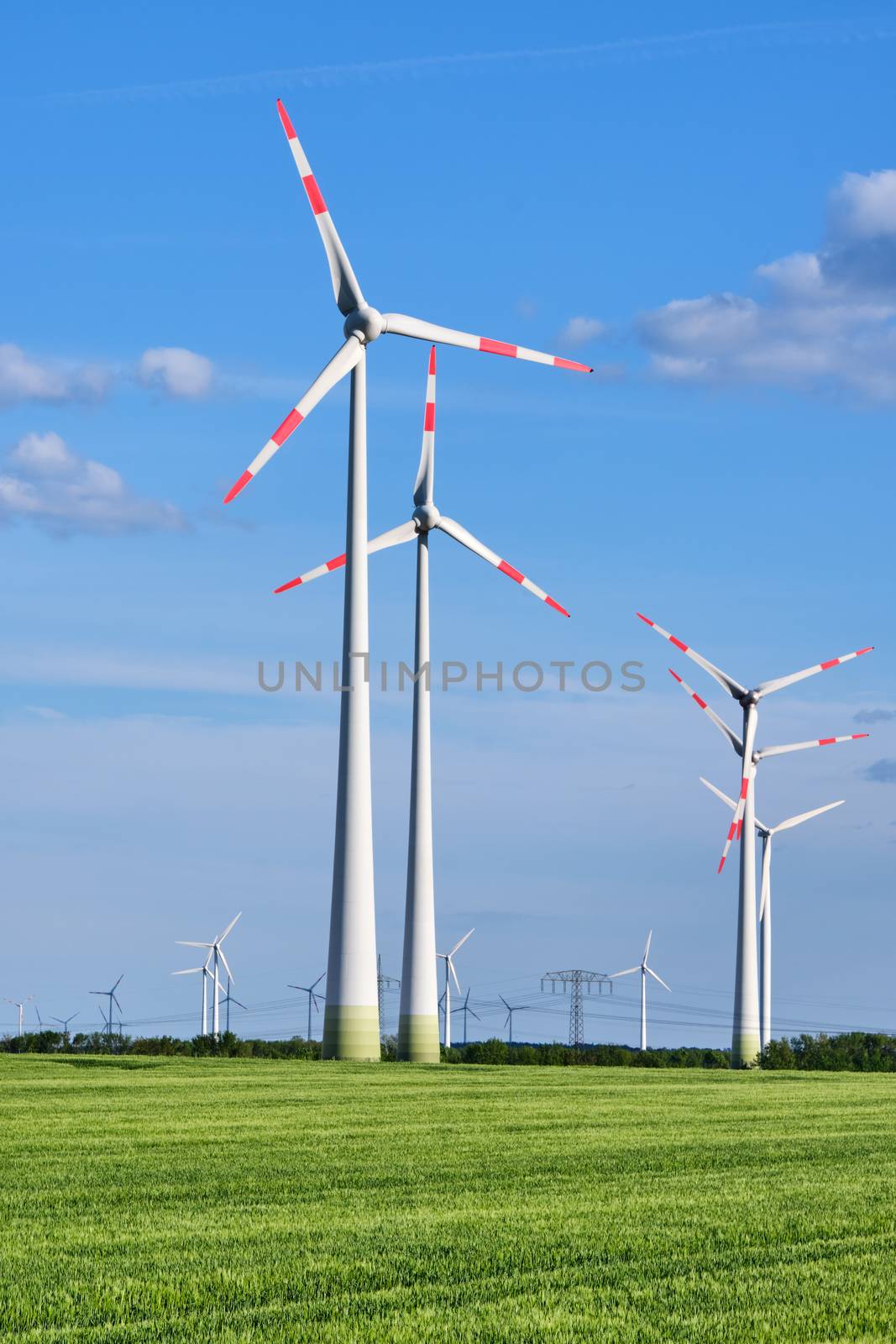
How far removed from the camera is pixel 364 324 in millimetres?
60094

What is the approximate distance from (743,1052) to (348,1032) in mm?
41024

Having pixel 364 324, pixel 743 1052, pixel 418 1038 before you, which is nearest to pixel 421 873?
pixel 418 1038

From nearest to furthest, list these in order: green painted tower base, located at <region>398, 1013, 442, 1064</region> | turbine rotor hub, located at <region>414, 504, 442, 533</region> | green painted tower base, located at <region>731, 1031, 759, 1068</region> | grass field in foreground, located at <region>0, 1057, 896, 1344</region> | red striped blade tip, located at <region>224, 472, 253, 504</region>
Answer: grass field in foreground, located at <region>0, 1057, 896, 1344</region>
red striped blade tip, located at <region>224, 472, 253, 504</region>
green painted tower base, located at <region>398, 1013, 442, 1064</region>
turbine rotor hub, located at <region>414, 504, 442, 533</region>
green painted tower base, located at <region>731, 1031, 759, 1068</region>

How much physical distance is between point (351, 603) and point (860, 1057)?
60.7m

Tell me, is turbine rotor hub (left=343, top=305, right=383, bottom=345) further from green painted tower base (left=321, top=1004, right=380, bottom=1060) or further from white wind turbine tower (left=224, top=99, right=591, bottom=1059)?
green painted tower base (left=321, top=1004, right=380, bottom=1060)

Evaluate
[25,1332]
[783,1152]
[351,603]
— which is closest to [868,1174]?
[783,1152]

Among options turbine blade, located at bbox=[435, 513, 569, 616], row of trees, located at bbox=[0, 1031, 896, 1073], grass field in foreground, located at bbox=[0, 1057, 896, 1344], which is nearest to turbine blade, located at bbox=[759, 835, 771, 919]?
row of trees, located at bbox=[0, 1031, 896, 1073]

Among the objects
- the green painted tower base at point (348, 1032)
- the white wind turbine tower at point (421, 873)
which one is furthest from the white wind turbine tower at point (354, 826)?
the white wind turbine tower at point (421, 873)

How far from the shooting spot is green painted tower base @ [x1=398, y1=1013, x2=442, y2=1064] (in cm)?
6781

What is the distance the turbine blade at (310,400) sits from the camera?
160 feet

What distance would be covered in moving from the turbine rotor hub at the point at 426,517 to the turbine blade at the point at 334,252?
44.8 feet

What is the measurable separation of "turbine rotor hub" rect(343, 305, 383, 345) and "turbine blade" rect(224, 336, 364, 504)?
1.05 feet

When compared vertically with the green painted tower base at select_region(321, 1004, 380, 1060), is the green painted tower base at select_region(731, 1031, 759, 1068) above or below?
below

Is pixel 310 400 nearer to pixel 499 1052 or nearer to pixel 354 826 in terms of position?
pixel 354 826
